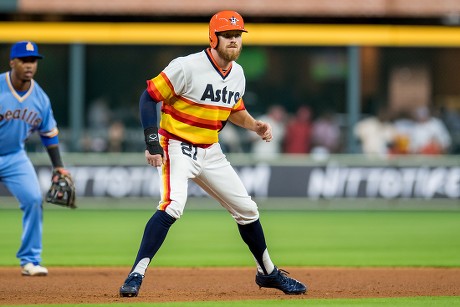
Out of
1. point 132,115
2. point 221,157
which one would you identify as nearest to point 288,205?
point 132,115

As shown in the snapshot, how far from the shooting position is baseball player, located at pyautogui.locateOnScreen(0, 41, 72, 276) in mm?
9031

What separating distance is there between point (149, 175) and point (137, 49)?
3983 mm

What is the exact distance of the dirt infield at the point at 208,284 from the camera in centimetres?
743

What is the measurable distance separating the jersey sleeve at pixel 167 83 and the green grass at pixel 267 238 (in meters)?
3.44

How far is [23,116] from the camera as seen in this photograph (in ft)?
30.0

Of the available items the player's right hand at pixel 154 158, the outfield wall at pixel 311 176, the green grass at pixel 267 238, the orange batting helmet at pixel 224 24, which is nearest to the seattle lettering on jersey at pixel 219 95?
the orange batting helmet at pixel 224 24

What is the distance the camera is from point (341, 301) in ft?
23.4

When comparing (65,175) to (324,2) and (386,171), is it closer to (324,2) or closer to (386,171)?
(386,171)

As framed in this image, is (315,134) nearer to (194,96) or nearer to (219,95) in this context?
(219,95)

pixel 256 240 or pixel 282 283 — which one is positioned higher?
pixel 256 240

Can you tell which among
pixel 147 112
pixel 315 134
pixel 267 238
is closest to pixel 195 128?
pixel 147 112

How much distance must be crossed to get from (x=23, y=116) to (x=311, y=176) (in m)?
9.59

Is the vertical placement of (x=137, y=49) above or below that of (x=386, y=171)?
above

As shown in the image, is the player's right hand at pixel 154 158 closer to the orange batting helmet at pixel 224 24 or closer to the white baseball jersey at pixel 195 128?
the white baseball jersey at pixel 195 128
